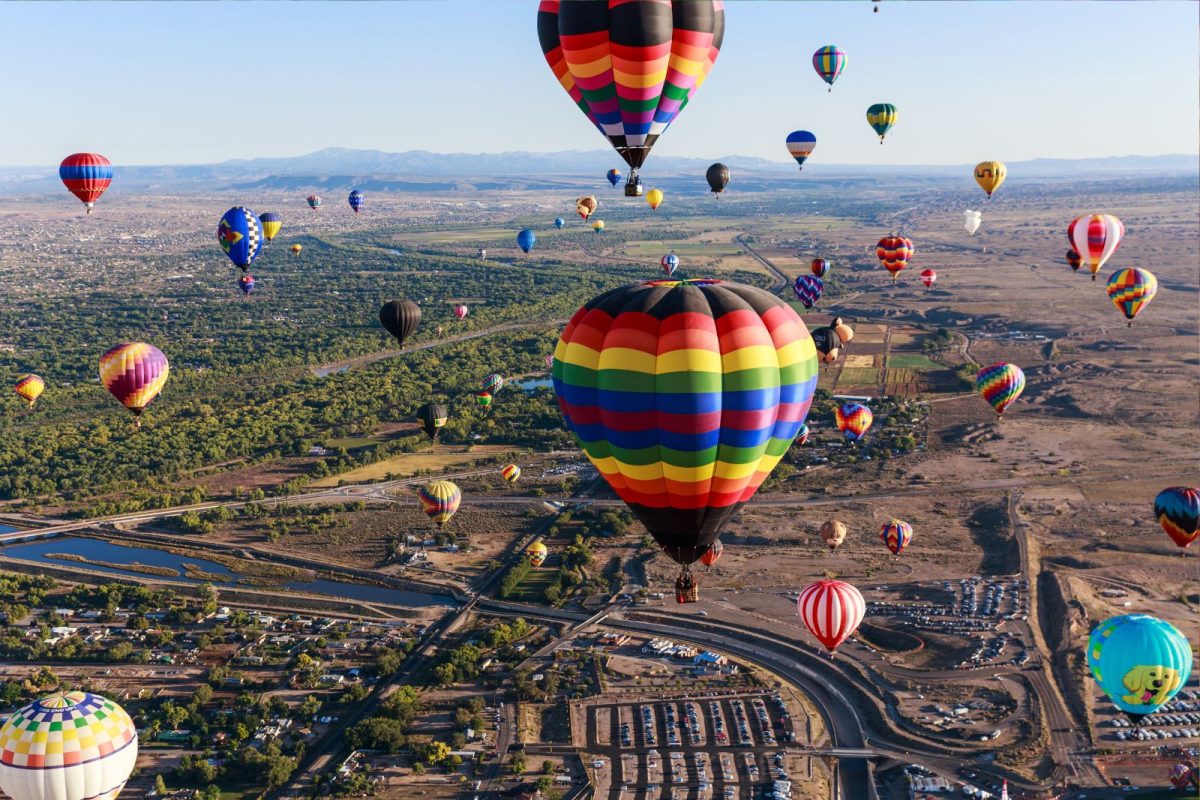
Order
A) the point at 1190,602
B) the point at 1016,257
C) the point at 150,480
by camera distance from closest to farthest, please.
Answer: the point at 1190,602 → the point at 150,480 → the point at 1016,257

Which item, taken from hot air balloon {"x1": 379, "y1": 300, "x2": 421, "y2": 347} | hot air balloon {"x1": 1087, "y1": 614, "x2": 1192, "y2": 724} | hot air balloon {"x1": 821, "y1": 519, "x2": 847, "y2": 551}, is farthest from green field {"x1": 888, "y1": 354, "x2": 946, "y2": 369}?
hot air balloon {"x1": 1087, "y1": 614, "x2": 1192, "y2": 724}

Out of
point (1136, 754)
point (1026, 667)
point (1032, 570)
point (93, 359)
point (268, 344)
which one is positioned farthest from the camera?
point (268, 344)

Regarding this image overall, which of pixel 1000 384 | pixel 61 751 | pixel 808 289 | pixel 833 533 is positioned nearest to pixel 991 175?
pixel 808 289

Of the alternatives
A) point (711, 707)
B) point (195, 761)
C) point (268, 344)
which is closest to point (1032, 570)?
point (711, 707)

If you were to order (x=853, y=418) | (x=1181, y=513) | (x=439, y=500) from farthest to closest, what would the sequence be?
(x=853, y=418), (x=439, y=500), (x=1181, y=513)

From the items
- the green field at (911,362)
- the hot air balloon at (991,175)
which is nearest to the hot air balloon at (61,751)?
the hot air balloon at (991,175)

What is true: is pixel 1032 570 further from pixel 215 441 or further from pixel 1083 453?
pixel 215 441

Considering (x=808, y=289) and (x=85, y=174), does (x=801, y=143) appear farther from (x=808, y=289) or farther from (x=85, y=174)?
(x=85, y=174)

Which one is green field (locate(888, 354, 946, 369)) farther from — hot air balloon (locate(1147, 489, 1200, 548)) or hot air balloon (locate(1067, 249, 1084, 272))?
hot air balloon (locate(1147, 489, 1200, 548))
